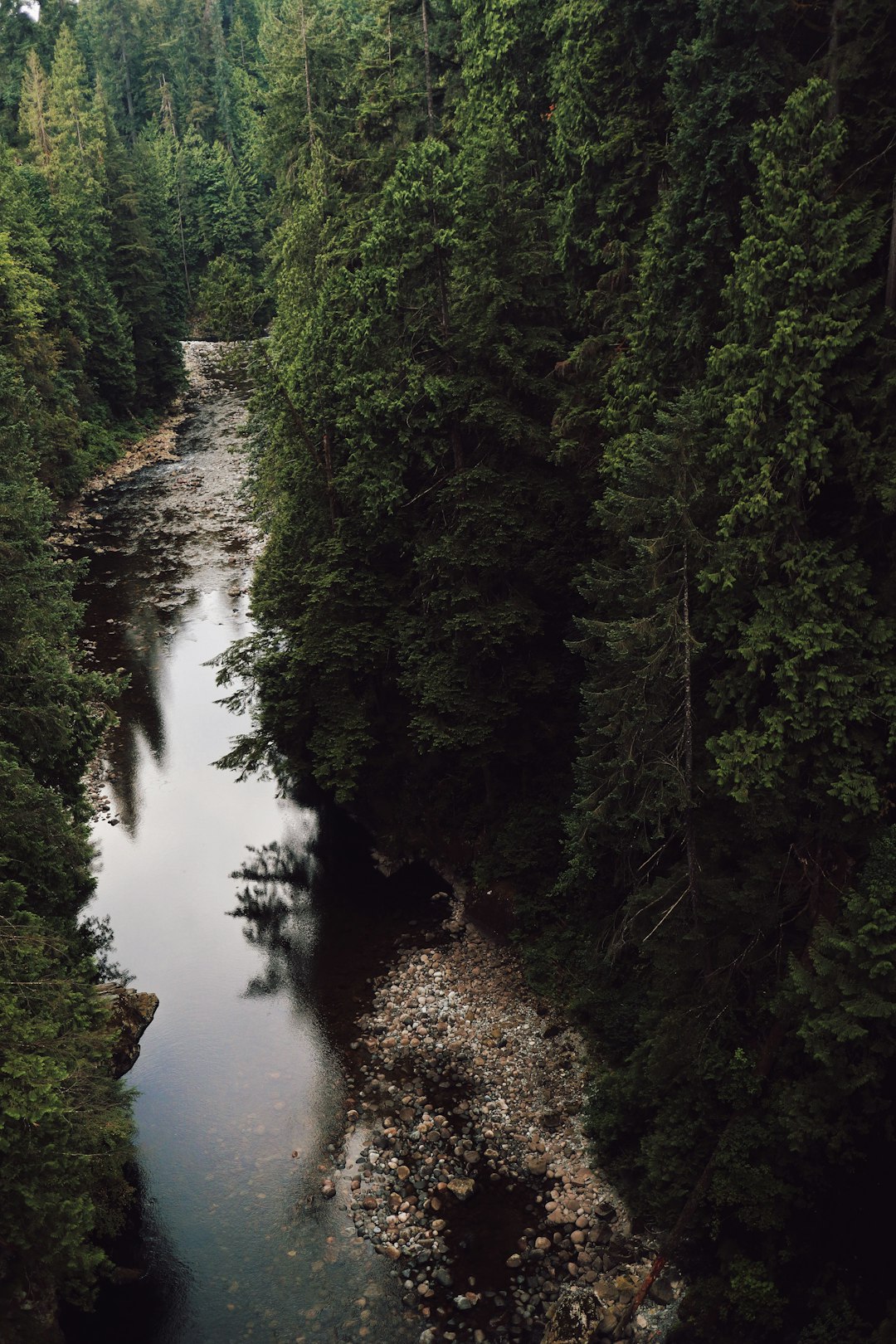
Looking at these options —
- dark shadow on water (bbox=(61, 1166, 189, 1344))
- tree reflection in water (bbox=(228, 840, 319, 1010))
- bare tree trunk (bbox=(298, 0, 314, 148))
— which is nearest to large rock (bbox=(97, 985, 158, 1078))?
tree reflection in water (bbox=(228, 840, 319, 1010))

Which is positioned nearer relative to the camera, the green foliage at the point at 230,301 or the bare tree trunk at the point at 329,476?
the green foliage at the point at 230,301

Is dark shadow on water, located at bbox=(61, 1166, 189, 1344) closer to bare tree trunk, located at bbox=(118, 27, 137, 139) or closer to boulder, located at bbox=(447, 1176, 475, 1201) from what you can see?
boulder, located at bbox=(447, 1176, 475, 1201)

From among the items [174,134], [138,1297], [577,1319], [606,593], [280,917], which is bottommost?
[138,1297]

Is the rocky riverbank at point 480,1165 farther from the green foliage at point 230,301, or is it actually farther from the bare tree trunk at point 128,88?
the bare tree trunk at point 128,88

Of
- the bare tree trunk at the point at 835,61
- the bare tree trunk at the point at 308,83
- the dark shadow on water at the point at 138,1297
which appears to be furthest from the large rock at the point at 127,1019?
the bare tree trunk at the point at 308,83

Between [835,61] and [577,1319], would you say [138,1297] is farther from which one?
[835,61]

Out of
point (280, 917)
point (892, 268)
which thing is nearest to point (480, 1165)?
point (280, 917)
